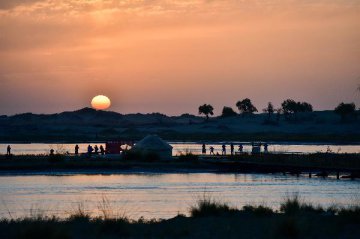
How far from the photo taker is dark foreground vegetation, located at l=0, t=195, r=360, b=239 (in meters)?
17.3

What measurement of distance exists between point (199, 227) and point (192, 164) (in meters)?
38.3

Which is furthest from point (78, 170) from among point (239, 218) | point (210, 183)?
point (239, 218)

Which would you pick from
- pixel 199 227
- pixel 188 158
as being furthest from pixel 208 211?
pixel 188 158

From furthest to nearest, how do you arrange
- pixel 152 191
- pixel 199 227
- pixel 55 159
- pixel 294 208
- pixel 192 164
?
pixel 192 164 < pixel 55 159 < pixel 152 191 < pixel 294 208 < pixel 199 227

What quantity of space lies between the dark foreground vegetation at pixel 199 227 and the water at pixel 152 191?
447 centimetres

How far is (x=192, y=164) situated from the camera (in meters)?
57.9

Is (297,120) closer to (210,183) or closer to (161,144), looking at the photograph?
(161,144)

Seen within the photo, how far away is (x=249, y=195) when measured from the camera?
35.7 meters

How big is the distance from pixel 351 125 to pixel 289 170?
118 metres

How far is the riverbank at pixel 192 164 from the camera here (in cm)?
5253

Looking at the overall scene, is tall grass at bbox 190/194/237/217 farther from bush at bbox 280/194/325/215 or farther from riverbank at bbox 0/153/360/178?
riverbank at bbox 0/153/360/178

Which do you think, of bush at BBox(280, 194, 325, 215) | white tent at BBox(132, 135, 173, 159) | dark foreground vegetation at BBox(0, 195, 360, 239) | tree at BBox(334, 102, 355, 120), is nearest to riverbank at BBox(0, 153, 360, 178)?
white tent at BBox(132, 135, 173, 159)

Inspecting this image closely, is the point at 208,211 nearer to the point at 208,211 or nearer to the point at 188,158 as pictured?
the point at 208,211

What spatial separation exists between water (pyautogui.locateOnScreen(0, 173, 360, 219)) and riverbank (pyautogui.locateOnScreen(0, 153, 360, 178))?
3129 millimetres
